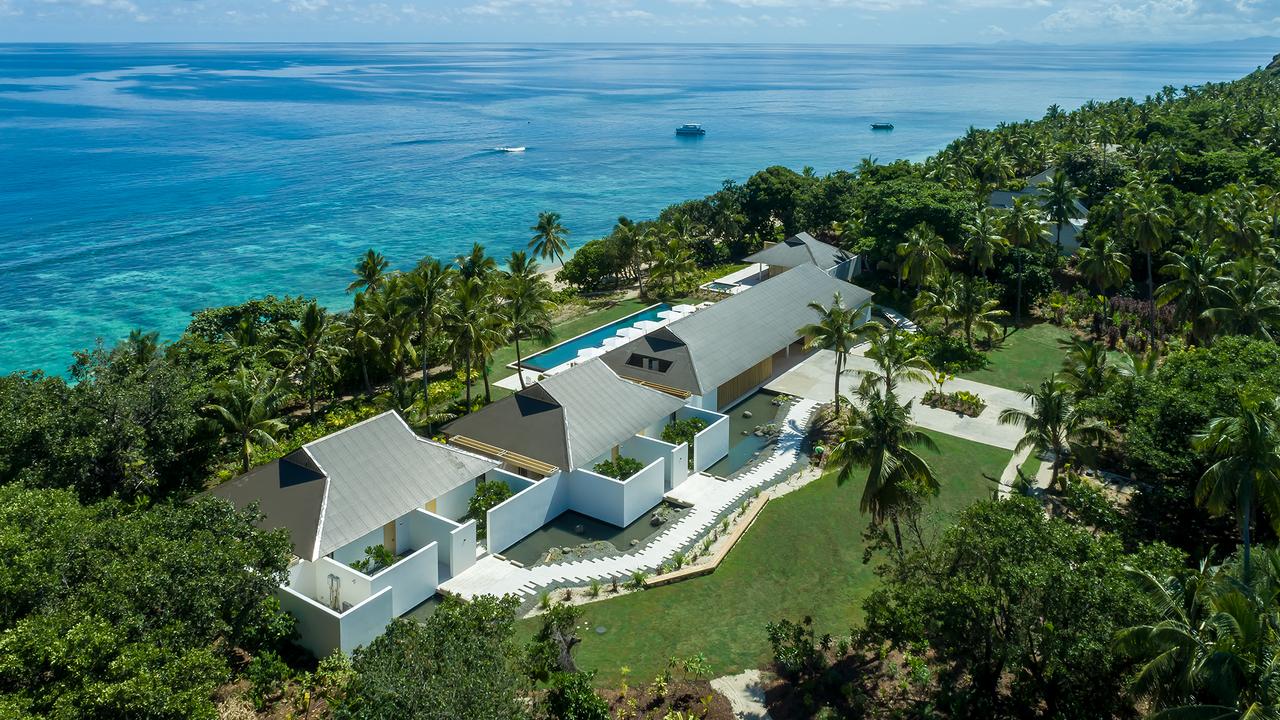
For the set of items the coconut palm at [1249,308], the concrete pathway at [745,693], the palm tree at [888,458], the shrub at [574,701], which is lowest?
the concrete pathway at [745,693]

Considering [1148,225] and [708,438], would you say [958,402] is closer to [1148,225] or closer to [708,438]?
[708,438]

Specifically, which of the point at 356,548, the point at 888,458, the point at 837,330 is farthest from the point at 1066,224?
the point at 356,548

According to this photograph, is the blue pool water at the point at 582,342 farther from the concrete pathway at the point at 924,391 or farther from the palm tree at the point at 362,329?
the concrete pathway at the point at 924,391

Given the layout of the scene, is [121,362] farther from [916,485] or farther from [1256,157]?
[1256,157]

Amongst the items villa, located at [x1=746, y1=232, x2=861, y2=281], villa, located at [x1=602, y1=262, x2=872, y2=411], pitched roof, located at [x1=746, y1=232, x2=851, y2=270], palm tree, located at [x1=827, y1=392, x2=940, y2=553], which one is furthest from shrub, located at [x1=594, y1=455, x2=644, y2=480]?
pitched roof, located at [x1=746, y1=232, x2=851, y2=270]

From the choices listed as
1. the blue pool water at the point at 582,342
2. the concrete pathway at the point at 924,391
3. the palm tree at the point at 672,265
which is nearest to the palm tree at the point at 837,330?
the concrete pathway at the point at 924,391
